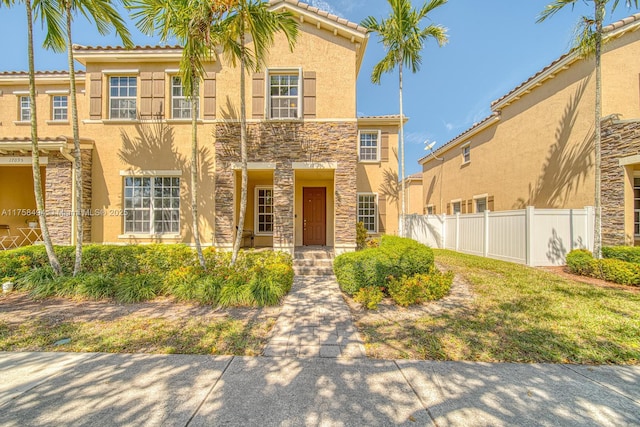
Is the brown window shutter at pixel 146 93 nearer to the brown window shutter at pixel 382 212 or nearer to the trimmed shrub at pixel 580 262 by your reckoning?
the brown window shutter at pixel 382 212

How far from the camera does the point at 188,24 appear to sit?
6066 millimetres

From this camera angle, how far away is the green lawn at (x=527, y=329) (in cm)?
356

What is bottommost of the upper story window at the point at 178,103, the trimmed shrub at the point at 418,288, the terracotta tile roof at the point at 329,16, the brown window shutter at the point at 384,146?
the trimmed shrub at the point at 418,288

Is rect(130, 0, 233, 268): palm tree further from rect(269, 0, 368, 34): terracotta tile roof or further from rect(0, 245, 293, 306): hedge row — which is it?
rect(269, 0, 368, 34): terracotta tile roof

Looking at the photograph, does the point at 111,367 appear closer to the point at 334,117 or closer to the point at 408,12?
the point at 334,117

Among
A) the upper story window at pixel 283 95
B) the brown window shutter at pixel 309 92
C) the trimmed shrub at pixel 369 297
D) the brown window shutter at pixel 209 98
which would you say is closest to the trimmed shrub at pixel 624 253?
the trimmed shrub at pixel 369 297

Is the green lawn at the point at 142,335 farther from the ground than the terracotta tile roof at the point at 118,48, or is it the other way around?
the terracotta tile roof at the point at 118,48

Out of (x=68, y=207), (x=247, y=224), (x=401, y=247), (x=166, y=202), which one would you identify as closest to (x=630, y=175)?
(x=401, y=247)

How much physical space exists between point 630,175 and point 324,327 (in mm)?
10893

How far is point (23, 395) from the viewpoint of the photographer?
8.90 ft

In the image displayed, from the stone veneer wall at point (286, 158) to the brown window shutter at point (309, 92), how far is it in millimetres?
590

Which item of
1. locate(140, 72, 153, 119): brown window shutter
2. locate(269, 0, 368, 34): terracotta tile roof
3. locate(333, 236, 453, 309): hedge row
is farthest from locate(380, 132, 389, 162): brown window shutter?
locate(140, 72, 153, 119): brown window shutter

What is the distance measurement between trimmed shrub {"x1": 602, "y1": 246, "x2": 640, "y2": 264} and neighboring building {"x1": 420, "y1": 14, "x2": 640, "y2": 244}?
117cm

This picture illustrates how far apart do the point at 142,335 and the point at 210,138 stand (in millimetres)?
7225
